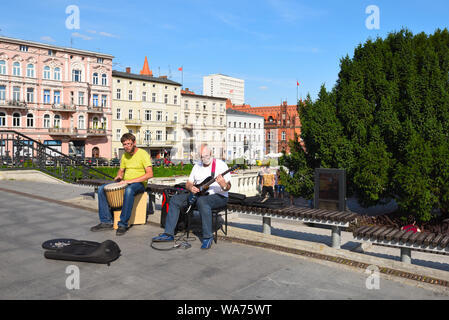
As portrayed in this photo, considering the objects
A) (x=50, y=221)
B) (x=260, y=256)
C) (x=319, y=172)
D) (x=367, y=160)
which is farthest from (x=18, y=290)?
(x=367, y=160)

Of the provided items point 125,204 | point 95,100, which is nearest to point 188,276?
point 125,204

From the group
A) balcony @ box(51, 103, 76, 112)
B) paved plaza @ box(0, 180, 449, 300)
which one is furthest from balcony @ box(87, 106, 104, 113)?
paved plaza @ box(0, 180, 449, 300)

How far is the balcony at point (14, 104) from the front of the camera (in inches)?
1914

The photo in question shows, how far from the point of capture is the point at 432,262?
920cm

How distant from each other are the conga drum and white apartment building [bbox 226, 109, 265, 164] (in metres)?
66.6

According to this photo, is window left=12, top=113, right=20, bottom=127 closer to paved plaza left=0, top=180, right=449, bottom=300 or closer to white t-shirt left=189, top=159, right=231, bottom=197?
paved plaza left=0, top=180, right=449, bottom=300

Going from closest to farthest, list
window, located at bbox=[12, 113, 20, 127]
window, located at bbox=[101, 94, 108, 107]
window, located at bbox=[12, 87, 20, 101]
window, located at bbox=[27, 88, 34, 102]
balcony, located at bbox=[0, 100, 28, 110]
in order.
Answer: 1. balcony, located at bbox=[0, 100, 28, 110]
2. window, located at bbox=[12, 87, 20, 101]
3. window, located at bbox=[12, 113, 20, 127]
4. window, located at bbox=[27, 88, 34, 102]
5. window, located at bbox=[101, 94, 108, 107]

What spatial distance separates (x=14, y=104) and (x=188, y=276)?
51718 millimetres

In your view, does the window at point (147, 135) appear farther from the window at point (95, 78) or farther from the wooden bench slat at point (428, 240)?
the wooden bench slat at point (428, 240)

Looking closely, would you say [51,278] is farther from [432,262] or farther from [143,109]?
[143,109]

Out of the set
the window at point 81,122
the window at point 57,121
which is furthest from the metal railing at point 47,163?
the window at point 81,122

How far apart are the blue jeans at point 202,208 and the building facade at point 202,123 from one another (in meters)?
59.5

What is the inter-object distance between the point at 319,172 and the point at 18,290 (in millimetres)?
10237

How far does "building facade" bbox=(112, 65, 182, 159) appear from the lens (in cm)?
6041
